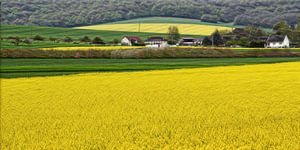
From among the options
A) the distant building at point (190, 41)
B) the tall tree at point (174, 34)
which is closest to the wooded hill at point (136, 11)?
the tall tree at point (174, 34)

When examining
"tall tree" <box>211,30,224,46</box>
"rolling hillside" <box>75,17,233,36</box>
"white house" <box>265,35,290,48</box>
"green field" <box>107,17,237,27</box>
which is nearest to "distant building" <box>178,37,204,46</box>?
"tall tree" <box>211,30,224,46</box>

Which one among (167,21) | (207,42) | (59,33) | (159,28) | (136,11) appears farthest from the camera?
(136,11)

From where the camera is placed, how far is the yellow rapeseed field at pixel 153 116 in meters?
Answer: 10.0

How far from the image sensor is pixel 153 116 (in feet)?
43.3

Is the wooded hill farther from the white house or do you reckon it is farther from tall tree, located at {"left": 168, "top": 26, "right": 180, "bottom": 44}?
the white house

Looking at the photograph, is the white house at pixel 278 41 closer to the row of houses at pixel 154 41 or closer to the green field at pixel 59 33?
the row of houses at pixel 154 41

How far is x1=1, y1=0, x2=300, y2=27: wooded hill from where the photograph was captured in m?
143

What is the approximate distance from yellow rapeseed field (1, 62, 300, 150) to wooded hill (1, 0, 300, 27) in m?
124

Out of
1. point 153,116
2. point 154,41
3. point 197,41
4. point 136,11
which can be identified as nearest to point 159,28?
point 197,41

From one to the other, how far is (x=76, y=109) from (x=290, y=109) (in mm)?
6568

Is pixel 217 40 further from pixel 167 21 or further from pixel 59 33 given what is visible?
pixel 167 21

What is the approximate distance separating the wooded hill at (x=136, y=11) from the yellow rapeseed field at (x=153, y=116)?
12380cm

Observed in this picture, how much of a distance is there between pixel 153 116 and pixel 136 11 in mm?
148752

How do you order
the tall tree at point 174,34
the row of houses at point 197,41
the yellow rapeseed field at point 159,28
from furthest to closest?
the yellow rapeseed field at point 159,28
the tall tree at point 174,34
the row of houses at point 197,41
